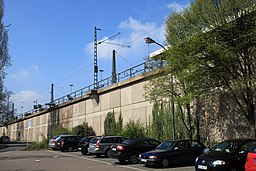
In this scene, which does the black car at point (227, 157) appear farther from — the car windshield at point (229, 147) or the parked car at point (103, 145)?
the parked car at point (103, 145)

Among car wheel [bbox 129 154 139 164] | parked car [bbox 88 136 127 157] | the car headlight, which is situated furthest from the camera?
parked car [bbox 88 136 127 157]

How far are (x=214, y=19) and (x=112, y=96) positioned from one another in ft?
70.2

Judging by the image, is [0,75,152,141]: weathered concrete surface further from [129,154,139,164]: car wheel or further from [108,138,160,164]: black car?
[129,154,139,164]: car wheel

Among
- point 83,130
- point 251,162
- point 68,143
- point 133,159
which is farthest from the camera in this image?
point 83,130

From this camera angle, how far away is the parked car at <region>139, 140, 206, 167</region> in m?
16.4

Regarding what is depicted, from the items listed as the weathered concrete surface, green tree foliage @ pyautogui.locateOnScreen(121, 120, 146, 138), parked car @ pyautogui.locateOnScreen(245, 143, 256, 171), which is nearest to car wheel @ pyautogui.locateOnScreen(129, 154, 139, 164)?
parked car @ pyautogui.locateOnScreen(245, 143, 256, 171)

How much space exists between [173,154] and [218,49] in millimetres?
5439

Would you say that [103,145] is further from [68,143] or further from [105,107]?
[105,107]

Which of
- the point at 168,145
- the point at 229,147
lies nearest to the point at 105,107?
the point at 168,145

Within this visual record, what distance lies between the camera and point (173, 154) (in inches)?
658

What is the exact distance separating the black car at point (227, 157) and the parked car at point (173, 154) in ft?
10.1

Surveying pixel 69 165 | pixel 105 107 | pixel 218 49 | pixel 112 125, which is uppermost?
pixel 218 49

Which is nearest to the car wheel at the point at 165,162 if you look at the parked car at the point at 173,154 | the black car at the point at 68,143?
the parked car at the point at 173,154

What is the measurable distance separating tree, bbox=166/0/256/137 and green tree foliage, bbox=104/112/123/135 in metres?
15.8
